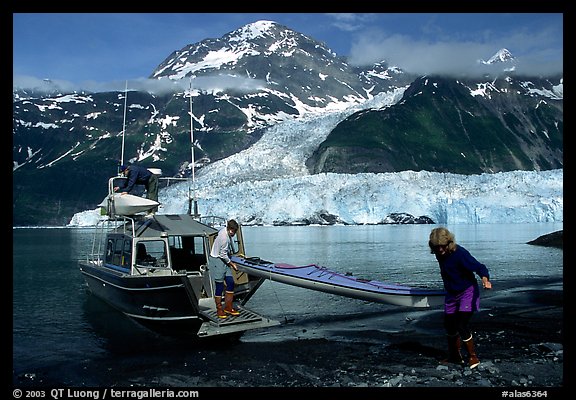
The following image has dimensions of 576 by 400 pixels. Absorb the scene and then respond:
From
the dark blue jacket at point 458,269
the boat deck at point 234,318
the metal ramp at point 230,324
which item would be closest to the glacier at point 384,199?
the boat deck at point 234,318

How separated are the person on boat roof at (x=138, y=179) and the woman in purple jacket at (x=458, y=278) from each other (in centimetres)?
835

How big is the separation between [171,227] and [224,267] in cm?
280

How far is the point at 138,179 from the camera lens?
1451 cm

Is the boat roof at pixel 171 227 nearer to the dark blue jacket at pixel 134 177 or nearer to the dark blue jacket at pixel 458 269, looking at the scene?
the dark blue jacket at pixel 134 177

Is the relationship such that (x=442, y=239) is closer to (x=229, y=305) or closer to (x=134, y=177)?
(x=229, y=305)

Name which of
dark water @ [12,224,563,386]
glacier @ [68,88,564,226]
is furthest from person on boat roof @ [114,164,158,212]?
glacier @ [68,88,564,226]

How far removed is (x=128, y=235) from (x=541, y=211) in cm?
6795

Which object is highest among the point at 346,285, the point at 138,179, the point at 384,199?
the point at 384,199

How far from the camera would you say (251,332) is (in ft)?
41.3

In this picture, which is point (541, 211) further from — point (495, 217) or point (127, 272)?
point (127, 272)

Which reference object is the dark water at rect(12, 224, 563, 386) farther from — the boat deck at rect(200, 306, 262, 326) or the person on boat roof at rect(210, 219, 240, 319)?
the person on boat roof at rect(210, 219, 240, 319)

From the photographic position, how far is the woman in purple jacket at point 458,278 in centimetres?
785

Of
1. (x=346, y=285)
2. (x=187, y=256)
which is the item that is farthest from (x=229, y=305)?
(x=187, y=256)

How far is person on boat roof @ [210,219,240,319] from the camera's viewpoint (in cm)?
1117
